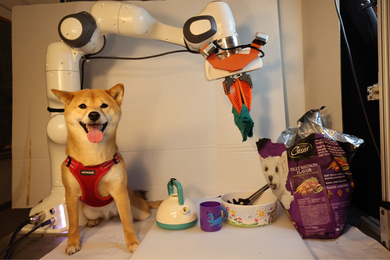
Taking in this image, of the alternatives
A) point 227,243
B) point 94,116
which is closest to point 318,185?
point 227,243

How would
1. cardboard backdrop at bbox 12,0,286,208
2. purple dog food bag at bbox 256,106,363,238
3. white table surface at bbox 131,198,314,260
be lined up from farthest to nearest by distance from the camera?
1. cardboard backdrop at bbox 12,0,286,208
2. purple dog food bag at bbox 256,106,363,238
3. white table surface at bbox 131,198,314,260

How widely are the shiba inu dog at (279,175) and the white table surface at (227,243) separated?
0.09 meters

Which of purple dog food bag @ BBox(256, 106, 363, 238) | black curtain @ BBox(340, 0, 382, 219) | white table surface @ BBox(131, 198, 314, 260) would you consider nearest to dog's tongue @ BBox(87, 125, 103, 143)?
white table surface @ BBox(131, 198, 314, 260)

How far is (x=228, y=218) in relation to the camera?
2.99 ft

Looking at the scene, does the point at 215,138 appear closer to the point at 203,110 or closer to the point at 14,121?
the point at 203,110

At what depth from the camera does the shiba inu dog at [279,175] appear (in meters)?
0.88

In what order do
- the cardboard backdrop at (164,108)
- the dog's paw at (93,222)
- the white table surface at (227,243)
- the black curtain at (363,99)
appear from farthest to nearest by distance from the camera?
the cardboard backdrop at (164,108) → the dog's paw at (93,222) → the black curtain at (363,99) → the white table surface at (227,243)

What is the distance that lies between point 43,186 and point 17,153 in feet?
0.76

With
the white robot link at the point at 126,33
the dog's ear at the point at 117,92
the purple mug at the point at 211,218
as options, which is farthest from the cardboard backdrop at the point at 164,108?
the purple mug at the point at 211,218

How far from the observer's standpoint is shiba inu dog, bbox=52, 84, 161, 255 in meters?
0.89

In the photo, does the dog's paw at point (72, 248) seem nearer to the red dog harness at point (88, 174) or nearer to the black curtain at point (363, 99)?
the red dog harness at point (88, 174)

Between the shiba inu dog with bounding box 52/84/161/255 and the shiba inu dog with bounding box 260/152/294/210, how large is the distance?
1.65ft

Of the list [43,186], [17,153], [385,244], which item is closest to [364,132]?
[385,244]

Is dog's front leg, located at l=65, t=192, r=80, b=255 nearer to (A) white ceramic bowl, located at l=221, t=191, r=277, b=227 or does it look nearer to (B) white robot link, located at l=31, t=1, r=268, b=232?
(B) white robot link, located at l=31, t=1, r=268, b=232
